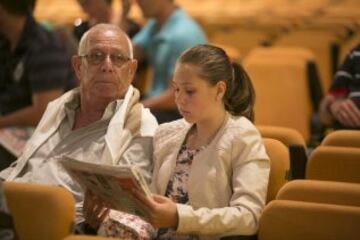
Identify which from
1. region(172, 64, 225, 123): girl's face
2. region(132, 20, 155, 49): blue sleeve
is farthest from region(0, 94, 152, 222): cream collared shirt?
region(132, 20, 155, 49): blue sleeve

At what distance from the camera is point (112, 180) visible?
2924 mm

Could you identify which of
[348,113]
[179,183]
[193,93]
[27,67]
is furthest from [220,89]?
[27,67]

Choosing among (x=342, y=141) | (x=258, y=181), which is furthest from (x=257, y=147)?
(x=342, y=141)

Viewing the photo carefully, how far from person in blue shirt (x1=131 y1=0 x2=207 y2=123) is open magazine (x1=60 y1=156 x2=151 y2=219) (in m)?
2.03

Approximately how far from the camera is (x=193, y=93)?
318 cm

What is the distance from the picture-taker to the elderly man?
343 centimetres

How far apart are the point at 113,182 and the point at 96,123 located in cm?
64

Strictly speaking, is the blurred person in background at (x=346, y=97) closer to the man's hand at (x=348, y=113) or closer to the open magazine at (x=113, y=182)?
the man's hand at (x=348, y=113)

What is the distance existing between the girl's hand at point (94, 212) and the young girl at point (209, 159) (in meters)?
0.18

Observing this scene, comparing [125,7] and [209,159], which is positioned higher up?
[125,7]

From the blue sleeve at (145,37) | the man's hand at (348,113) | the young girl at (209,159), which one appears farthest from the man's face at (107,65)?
the blue sleeve at (145,37)

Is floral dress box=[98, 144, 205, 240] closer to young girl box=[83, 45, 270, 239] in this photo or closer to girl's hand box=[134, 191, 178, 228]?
young girl box=[83, 45, 270, 239]

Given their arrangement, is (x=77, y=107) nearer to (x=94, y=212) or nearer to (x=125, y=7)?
(x=94, y=212)

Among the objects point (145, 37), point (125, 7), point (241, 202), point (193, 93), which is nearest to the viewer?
point (241, 202)
